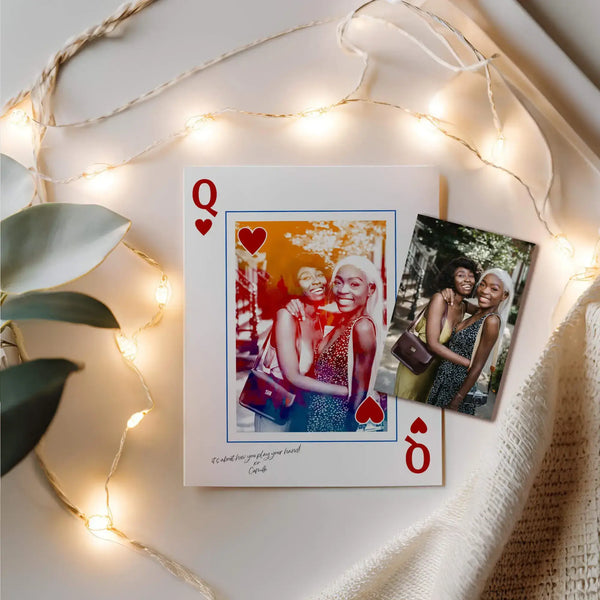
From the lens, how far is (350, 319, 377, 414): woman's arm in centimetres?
66

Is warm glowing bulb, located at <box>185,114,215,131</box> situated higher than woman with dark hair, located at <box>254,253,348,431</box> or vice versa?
warm glowing bulb, located at <box>185,114,215,131</box>

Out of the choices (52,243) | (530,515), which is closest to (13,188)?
(52,243)

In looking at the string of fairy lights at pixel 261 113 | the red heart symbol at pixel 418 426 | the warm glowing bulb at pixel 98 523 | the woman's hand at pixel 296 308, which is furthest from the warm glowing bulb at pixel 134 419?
the red heart symbol at pixel 418 426

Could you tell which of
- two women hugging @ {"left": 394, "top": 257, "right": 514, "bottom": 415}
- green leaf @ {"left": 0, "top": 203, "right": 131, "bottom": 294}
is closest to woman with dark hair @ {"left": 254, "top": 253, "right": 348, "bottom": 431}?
two women hugging @ {"left": 394, "top": 257, "right": 514, "bottom": 415}

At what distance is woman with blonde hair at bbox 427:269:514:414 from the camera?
0.66 m

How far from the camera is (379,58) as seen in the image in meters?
0.67

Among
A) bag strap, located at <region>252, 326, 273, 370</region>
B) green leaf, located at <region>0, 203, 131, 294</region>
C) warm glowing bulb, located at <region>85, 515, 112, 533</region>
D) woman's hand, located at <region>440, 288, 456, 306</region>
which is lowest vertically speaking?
warm glowing bulb, located at <region>85, 515, 112, 533</region>

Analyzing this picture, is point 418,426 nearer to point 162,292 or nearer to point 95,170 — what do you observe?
point 162,292

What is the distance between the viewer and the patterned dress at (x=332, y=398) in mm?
661

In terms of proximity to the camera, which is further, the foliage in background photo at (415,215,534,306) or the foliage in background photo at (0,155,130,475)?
the foliage in background photo at (415,215,534,306)

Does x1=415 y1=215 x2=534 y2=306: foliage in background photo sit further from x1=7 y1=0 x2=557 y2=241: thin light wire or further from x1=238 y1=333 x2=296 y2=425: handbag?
x1=238 y1=333 x2=296 y2=425: handbag

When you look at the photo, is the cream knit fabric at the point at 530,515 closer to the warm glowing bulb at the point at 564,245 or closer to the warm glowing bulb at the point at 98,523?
the warm glowing bulb at the point at 564,245

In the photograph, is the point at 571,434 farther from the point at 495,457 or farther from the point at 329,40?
the point at 329,40

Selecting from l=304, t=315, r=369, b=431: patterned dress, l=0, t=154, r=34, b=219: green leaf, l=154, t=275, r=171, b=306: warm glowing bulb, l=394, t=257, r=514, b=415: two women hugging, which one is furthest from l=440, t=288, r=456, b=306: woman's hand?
l=0, t=154, r=34, b=219: green leaf
